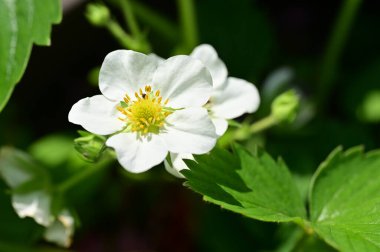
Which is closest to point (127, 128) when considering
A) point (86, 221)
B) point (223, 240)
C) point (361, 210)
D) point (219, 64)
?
point (219, 64)

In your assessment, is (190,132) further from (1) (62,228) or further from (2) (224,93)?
(1) (62,228)

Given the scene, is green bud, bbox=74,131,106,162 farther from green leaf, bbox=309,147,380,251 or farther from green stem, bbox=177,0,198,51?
green stem, bbox=177,0,198,51

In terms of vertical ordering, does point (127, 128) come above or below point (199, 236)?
above

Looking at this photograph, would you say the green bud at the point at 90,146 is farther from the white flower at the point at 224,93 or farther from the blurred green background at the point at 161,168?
the blurred green background at the point at 161,168

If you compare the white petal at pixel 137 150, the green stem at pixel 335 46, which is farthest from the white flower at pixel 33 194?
the green stem at pixel 335 46

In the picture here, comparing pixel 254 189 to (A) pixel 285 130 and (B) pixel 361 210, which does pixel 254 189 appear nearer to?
(B) pixel 361 210

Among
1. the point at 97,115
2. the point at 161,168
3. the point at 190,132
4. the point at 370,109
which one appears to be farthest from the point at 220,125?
the point at 370,109

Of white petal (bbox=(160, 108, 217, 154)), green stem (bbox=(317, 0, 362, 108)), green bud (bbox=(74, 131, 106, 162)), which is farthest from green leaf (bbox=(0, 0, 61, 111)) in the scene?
green stem (bbox=(317, 0, 362, 108))
